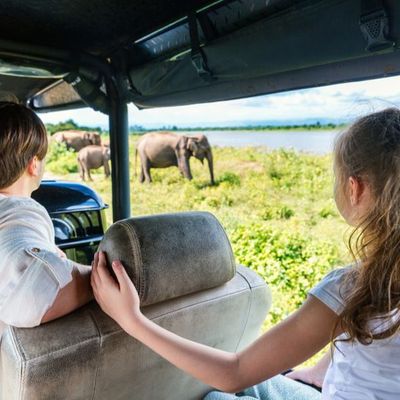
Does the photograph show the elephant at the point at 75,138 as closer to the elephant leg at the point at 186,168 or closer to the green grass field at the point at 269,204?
the green grass field at the point at 269,204

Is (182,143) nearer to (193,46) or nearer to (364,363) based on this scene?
(193,46)

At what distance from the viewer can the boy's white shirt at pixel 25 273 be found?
3.32ft

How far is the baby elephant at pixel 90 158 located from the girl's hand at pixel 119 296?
3672 mm

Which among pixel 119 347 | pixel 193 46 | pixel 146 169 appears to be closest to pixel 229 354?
pixel 119 347

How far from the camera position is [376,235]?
0.97 meters

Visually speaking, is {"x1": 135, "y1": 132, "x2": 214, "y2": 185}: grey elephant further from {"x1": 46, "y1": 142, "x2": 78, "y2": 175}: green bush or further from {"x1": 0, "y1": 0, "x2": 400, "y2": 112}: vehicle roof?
{"x1": 0, "y1": 0, "x2": 400, "y2": 112}: vehicle roof

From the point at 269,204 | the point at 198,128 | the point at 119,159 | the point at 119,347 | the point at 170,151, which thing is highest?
the point at 198,128

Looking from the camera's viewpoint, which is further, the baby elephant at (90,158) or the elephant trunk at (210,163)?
the elephant trunk at (210,163)

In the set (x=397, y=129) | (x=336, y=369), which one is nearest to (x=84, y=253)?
(x=336, y=369)

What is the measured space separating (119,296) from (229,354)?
29cm

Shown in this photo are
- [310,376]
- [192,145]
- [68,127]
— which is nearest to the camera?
[310,376]

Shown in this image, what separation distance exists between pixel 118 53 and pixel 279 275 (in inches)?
85.9

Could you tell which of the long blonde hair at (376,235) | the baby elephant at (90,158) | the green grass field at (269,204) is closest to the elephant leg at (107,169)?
the green grass field at (269,204)

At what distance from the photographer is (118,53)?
2.39 metres
